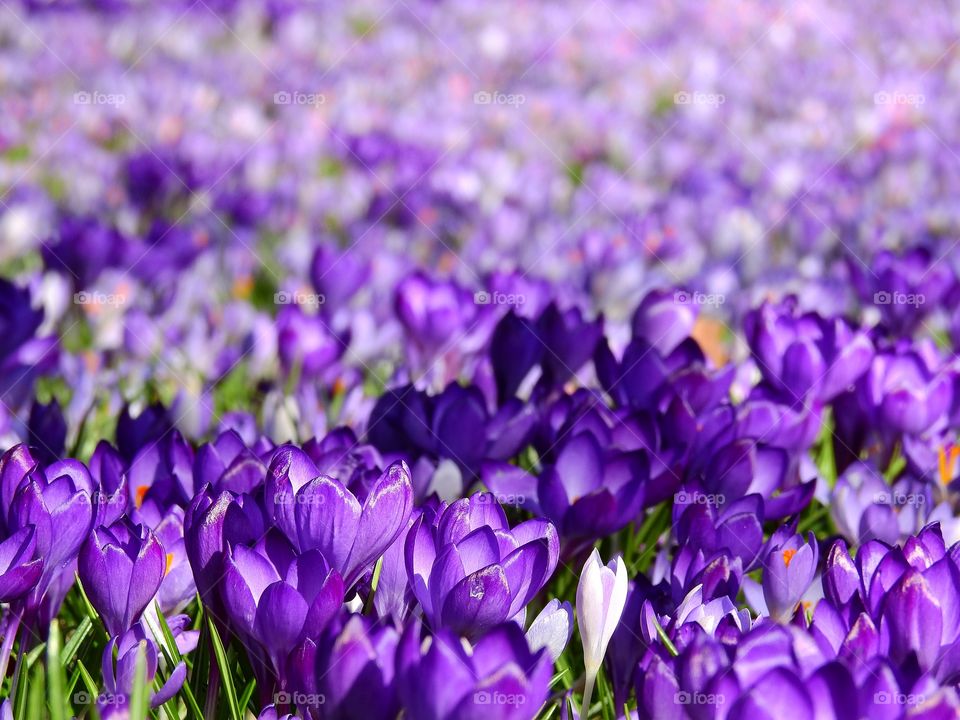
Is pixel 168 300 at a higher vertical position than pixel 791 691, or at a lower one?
lower

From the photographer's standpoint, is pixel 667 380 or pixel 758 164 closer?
pixel 667 380

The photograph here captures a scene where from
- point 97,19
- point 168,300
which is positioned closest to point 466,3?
point 97,19

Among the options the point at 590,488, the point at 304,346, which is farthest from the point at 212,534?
the point at 304,346

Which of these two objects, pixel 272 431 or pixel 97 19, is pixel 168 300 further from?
pixel 97 19

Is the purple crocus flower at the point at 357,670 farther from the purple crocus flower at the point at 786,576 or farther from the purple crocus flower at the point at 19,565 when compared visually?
the purple crocus flower at the point at 786,576

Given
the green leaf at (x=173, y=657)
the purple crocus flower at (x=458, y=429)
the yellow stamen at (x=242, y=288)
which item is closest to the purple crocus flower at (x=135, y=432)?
the purple crocus flower at (x=458, y=429)

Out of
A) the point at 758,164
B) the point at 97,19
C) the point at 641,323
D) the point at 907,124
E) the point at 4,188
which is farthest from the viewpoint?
the point at 97,19

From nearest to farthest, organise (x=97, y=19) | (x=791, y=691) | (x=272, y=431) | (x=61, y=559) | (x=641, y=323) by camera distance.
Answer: (x=791, y=691) < (x=61, y=559) < (x=272, y=431) < (x=641, y=323) < (x=97, y=19)
